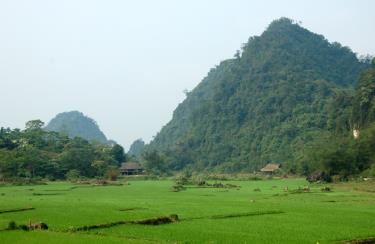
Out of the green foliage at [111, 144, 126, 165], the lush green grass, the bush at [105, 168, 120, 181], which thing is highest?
the green foliage at [111, 144, 126, 165]

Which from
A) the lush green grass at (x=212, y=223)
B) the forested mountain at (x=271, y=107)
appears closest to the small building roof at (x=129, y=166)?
the forested mountain at (x=271, y=107)

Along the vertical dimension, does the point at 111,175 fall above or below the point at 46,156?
below

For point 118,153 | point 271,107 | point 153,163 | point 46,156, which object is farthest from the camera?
point 271,107

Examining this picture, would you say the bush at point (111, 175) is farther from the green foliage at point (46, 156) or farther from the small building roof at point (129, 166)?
the small building roof at point (129, 166)

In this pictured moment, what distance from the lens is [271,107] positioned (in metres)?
91.2

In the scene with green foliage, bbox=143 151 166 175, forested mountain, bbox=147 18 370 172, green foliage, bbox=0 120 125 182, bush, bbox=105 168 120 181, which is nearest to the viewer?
green foliage, bbox=0 120 125 182

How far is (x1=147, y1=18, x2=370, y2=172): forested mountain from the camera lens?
7975cm

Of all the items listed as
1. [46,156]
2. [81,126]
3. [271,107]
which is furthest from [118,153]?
[81,126]

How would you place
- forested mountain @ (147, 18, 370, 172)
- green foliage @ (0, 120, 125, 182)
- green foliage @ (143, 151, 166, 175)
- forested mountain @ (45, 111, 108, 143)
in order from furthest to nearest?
forested mountain @ (45, 111, 108, 143)
forested mountain @ (147, 18, 370, 172)
green foliage @ (143, 151, 166, 175)
green foliage @ (0, 120, 125, 182)

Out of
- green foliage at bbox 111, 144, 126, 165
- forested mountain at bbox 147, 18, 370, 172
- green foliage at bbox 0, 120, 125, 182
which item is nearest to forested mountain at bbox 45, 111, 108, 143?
forested mountain at bbox 147, 18, 370, 172

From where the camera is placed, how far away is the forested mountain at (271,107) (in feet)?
262

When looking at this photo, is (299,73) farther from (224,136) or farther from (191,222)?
(191,222)

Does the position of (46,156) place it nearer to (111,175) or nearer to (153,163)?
(111,175)

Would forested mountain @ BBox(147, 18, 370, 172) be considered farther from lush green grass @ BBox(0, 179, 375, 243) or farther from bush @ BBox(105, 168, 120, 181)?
lush green grass @ BBox(0, 179, 375, 243)
